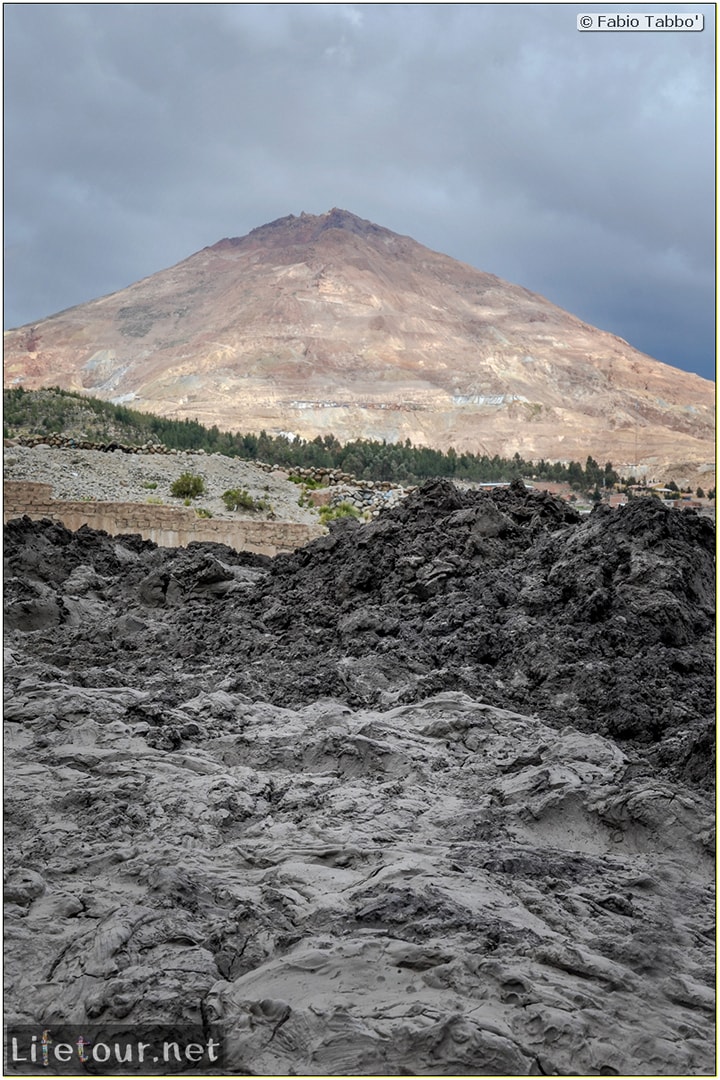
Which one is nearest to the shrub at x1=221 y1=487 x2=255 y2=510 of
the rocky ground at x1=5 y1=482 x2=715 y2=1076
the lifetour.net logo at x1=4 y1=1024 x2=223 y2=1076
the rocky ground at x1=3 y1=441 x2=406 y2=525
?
the rocky ground at x1=3 y1=441 x2=406 y2=525

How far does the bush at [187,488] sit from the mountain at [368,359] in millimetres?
46989

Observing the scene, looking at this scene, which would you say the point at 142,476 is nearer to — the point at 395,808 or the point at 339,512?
the point at 339,512

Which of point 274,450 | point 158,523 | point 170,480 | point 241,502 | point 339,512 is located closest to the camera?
point 158,523

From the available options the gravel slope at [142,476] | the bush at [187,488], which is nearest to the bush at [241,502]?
the gravel slope at [142,476]

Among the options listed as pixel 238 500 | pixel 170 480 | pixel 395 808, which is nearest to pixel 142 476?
pixel 170 480

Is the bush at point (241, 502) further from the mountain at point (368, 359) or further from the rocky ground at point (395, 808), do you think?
the mountain at point (368, 359)

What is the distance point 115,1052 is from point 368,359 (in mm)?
103948

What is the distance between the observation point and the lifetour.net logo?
11.3 ft

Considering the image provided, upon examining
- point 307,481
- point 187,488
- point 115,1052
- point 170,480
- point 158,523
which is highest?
point 307,481

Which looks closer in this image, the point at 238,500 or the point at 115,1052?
the point at 115,1052

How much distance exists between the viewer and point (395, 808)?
17.9 feet

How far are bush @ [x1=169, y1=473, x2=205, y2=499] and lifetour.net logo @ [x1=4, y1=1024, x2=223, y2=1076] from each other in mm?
21352

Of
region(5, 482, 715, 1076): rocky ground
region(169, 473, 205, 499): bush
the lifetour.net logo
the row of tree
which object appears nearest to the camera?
the lifetour.net logo

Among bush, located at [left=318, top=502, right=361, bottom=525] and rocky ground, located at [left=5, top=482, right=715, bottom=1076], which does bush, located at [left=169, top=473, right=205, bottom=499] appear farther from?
rocky ground, located at [left=5, top=482, right=715, bottom=1076]
